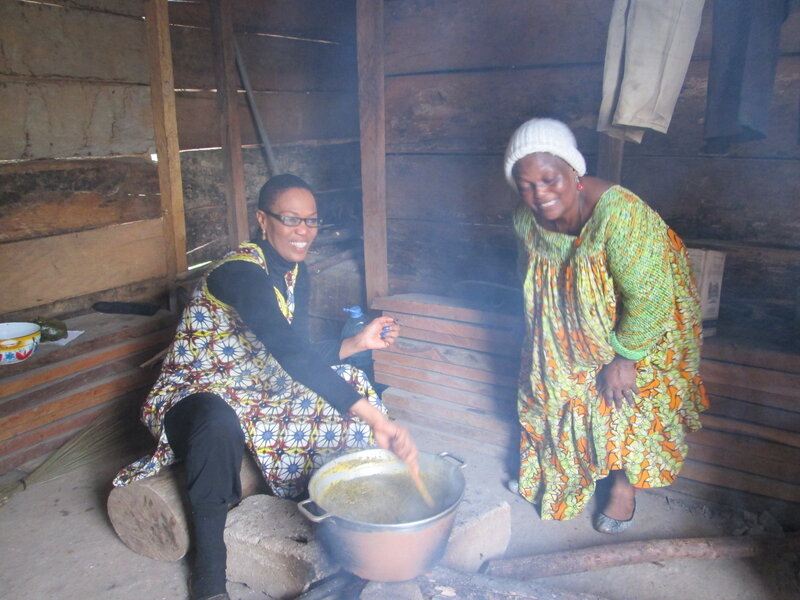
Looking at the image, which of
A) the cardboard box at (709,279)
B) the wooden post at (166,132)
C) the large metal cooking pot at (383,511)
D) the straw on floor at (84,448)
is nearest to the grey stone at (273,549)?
the large metal cooking pot at (383,511)

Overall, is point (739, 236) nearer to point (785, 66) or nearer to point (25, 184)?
point (785, 66)

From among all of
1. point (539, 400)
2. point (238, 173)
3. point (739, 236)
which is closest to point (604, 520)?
point (539, 400)

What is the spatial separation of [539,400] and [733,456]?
91cm

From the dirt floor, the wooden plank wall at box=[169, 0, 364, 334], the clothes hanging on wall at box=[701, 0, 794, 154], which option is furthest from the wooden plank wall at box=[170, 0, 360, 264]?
the clothes hanging on wall at box=[701, 0, 794, 154]

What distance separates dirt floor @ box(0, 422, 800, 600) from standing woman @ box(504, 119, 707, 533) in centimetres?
18

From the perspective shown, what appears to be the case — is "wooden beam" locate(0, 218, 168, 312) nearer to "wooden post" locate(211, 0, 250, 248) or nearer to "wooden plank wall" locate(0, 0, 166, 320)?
"wooden plank wall" locate(0, 0, 166, 320)

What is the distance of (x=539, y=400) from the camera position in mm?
2787

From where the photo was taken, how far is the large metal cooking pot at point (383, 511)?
73.8 inches

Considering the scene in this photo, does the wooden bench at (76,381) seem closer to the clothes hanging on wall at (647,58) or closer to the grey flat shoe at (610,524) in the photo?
the grey flat shoe at (610,524)

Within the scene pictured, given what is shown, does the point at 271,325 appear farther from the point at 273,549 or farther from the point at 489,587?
the point at 489,587

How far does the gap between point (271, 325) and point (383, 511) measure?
0.76 metres

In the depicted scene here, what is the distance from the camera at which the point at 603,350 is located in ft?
8.19

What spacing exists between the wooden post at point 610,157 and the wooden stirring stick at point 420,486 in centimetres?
162

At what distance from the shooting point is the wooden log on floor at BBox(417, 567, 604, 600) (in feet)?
6.84
